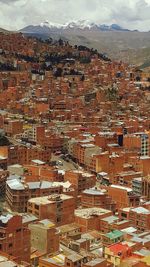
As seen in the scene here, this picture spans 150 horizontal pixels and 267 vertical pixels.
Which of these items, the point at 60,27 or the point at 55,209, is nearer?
the point at 55,209

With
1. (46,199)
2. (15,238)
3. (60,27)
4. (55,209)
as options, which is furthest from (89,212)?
(60,27)

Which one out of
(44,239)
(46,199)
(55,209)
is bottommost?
(44,239)

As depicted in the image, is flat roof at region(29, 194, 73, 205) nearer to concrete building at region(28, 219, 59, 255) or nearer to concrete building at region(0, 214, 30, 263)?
concrete building at region(28, 219, 59, 255)

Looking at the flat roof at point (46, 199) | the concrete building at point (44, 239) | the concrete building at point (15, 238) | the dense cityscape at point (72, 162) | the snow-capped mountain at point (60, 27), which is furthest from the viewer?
the snow-capped mountain at point (60, 27)

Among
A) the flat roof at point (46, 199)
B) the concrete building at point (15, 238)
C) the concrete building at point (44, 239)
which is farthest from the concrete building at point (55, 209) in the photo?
the concrete building at point (15, 238)

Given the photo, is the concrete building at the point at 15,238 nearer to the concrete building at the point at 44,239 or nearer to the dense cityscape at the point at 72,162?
the dense cityscape at the point at 72,162

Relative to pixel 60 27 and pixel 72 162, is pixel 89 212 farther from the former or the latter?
pixel 60 27

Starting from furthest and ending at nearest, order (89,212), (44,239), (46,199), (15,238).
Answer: (46,199)
(89,212)
(44,239)
(15,238)

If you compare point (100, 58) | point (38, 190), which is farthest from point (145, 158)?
point (100, 58)
